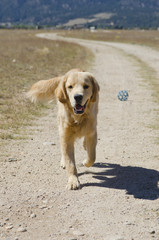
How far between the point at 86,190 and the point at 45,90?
2.08 metres

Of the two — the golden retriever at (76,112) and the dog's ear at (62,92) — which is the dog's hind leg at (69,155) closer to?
the golden retriever at (76,112)

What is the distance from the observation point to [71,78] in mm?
4535

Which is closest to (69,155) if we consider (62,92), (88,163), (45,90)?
(88,163)

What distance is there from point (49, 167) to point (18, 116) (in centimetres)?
321

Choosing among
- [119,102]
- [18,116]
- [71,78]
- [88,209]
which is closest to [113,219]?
[88,209]

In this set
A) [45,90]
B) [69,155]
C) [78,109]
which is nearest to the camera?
[78,109]

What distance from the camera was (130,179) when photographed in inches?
194

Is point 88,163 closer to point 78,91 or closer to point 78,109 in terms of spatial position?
point 78,109

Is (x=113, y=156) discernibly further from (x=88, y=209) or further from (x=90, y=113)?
(x=88, y=209)

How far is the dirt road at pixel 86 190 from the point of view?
139 inches

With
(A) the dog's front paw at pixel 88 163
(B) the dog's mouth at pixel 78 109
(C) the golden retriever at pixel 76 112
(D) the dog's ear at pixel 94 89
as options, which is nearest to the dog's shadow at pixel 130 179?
(A) the dog's front paw at pixel 88 163

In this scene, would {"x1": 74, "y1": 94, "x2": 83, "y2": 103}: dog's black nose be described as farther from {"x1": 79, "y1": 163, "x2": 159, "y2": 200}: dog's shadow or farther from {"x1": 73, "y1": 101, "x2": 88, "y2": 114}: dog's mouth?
{"x1": 79, "y1": 163, "x2": 159, "y2": 200}: dog's shadow

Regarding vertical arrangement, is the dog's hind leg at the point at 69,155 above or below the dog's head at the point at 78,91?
below

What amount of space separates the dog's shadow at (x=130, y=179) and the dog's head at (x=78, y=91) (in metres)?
1.09
